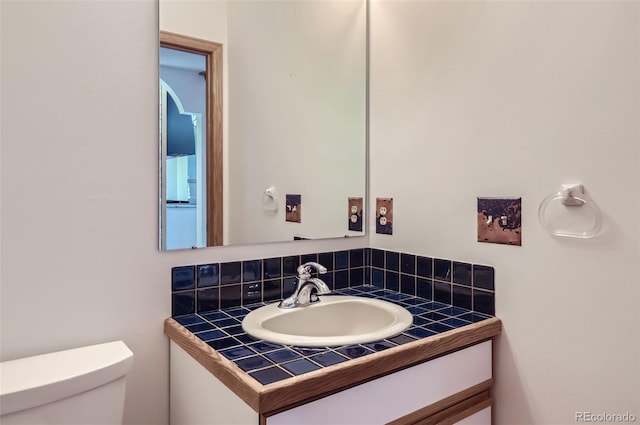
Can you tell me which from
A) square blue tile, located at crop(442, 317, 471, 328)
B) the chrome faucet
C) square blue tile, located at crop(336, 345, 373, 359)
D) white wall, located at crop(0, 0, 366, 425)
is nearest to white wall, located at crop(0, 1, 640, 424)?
white wall, located at crop(0, 0, 366, 425)

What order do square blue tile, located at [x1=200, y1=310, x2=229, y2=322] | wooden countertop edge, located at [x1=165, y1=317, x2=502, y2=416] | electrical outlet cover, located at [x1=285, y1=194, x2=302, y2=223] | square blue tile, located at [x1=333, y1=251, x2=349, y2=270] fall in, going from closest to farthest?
wooden countertop edge, located at [x1=165, y1=317, x2=502, y2=416]
square blue tile, located at [x1=200, y1=310, x2=229, y2=322]
electrical outlet cover, located at [x1=285, y1=194, x2=302, y2=223]
square blue tile, located at [x1=333, y1=251, x2=349, y2=270]

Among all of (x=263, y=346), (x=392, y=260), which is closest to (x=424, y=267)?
(x=392, y=260)

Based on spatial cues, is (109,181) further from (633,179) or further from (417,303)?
(633,179)

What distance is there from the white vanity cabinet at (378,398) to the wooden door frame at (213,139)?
38cm

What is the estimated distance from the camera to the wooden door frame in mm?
1345

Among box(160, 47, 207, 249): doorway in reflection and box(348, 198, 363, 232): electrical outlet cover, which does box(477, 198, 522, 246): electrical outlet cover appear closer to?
box(348, 198, 363, 232): electrical outlet cover

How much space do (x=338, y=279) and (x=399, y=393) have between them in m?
0.64

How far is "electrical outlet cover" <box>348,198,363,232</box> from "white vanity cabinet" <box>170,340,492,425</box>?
2.14ft

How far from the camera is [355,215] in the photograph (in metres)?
1.70

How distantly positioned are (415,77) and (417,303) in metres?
0.79

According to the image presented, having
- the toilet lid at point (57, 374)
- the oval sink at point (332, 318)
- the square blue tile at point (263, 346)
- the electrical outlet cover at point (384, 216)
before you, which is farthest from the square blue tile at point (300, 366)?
the electrical outlet cover at point (384, 216)

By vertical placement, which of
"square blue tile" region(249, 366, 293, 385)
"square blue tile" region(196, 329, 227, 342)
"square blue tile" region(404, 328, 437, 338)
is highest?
"square blue tile" region(404, 328, 437, 338)

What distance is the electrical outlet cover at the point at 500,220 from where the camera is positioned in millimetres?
1215

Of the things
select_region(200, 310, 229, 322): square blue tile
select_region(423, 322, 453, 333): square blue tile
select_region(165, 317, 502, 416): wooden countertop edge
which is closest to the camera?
A: select_region(165, 317, 502, 416): wooden countertop edge
